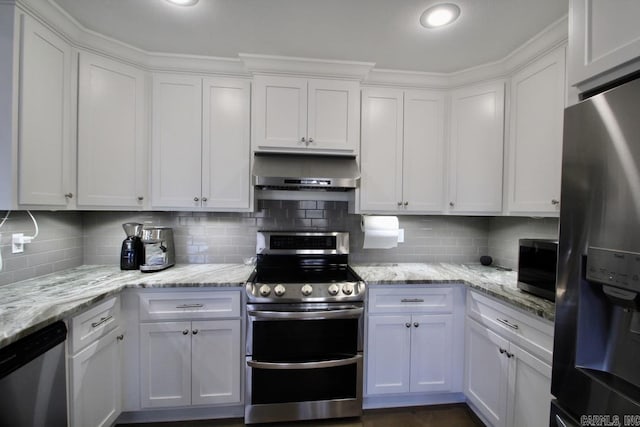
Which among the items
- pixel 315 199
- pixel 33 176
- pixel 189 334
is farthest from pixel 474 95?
pixel 33 176

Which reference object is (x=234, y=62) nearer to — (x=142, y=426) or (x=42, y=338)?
(x=42, y=338)

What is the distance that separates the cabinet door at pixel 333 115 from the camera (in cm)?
204

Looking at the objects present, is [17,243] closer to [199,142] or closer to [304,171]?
[199,142]

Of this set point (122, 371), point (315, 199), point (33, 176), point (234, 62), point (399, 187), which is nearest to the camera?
point (33, 176)

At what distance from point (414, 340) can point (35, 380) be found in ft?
6.68

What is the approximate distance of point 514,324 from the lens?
1490 millimetres

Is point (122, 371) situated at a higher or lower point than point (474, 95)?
lower

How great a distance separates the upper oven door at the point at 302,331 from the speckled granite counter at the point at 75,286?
0.31 m

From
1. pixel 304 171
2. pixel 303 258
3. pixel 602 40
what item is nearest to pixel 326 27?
pixel 304 171

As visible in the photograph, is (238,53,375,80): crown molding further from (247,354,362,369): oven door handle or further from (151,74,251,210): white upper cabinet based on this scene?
(247,354,362,369): oven door handle

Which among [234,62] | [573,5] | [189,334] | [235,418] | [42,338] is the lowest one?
[235,418]

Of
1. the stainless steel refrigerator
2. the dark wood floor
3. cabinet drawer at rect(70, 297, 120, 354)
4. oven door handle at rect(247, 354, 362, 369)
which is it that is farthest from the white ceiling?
the dark wood floor

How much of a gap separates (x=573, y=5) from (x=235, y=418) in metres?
2.82

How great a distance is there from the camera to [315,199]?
2.35 metres
